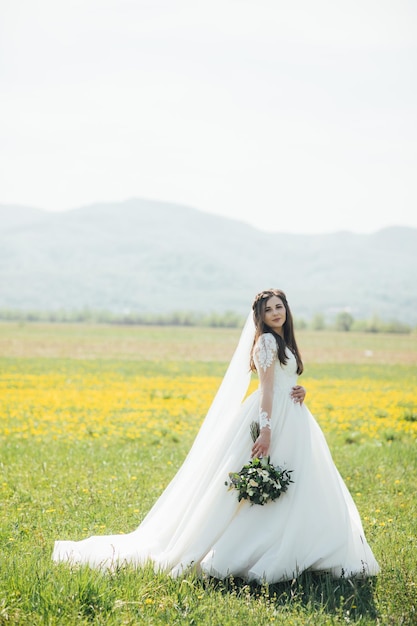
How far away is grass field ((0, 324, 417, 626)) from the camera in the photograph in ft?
16.6

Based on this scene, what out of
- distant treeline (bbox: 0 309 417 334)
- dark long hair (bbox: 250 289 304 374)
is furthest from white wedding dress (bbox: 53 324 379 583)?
distant treeline (bbox: 0 309 417 334)

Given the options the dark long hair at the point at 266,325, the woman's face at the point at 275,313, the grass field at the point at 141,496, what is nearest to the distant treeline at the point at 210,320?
the grass field at the point at 141,496

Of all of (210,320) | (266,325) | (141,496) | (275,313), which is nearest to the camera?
(275,313)

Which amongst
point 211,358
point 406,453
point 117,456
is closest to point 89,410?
point 117,456

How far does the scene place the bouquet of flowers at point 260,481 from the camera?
Answer: 19.1 feet

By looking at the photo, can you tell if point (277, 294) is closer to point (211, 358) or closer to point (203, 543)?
point (203, 543)

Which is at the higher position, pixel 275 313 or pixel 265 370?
pixel 275 313

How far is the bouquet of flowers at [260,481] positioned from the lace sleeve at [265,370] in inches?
14.1

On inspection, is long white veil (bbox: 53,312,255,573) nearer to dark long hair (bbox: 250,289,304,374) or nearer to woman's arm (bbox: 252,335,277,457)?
dark long hair (bbox: 250,289,304,374)

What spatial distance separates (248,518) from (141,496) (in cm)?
323

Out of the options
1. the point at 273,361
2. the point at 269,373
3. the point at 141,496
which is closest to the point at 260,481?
the point at 269,373

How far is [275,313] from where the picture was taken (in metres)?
6.48

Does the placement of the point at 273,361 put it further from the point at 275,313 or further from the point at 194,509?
the point at 194,509

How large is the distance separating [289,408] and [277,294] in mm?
1068
